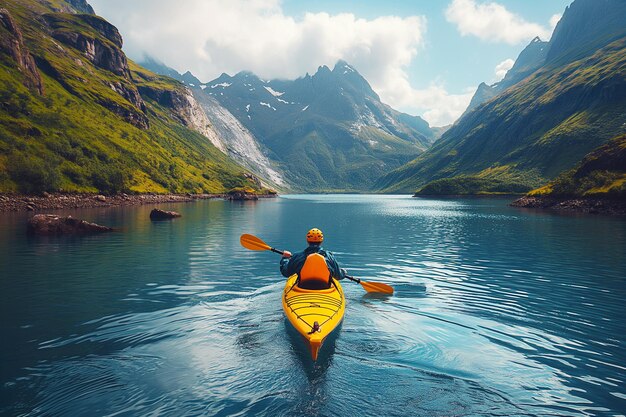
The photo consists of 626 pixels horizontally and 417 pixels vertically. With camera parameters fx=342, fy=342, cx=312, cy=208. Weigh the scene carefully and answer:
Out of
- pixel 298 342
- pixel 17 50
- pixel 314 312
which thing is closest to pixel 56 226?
pixel 298 342

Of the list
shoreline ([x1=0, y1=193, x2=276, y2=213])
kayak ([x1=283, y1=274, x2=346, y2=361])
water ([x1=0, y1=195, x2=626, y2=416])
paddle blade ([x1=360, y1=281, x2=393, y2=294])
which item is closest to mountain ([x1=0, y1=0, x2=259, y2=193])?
shoreline ([x1=0, y1=193, x2=276, y2=213])

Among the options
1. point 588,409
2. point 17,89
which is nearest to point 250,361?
point 588,409

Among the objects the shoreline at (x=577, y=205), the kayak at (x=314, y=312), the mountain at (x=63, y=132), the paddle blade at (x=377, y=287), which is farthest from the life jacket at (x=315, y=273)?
the mountain at (x=63, y=132)

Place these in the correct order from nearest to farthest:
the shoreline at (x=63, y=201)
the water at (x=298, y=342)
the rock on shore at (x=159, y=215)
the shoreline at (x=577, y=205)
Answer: the water at (x=298, y=342) < the rock on shore at (x=159, y=215) < the shoreline at (x=63, y=201) < the shoreline at (x=577, y=205)

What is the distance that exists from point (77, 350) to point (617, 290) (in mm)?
29333

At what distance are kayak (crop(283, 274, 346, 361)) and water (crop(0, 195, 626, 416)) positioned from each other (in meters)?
1.08

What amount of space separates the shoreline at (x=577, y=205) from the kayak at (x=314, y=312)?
90.4 meters

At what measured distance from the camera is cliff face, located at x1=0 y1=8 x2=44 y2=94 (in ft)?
436

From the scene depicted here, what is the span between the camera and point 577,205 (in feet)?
290

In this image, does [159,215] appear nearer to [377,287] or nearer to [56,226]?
[56,226]

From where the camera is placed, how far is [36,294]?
19750 millimetres

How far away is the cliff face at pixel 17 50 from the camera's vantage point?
436 feet

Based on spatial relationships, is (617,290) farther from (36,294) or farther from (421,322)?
(36,294)

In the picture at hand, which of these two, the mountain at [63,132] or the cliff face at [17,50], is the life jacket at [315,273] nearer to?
the mountain at [63,132]
